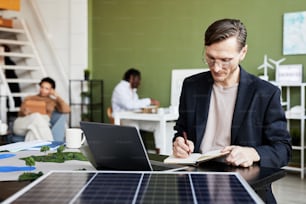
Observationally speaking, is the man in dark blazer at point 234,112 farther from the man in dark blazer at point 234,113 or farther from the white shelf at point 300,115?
the white shelf at point 300,115

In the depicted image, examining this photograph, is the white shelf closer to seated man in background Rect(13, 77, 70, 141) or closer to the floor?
the floor

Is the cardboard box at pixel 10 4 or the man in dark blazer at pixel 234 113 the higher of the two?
the cardboard box at pixel 10 4

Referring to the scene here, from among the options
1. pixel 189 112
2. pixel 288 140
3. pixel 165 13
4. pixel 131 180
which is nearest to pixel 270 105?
pixel 288 140

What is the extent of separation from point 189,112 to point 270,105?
1.21ft

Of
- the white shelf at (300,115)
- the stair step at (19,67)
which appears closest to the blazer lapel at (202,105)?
the white shelf at (300,115)

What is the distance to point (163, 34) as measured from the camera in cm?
641

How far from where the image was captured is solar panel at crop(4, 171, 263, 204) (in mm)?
935

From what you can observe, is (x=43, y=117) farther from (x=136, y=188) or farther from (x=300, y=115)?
(x=136, y=188)

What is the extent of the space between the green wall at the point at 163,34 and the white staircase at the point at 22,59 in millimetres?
979

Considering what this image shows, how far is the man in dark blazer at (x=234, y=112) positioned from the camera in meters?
1.62

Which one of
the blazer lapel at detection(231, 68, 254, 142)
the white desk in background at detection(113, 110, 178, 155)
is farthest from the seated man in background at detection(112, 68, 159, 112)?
the blazer lapel at detection(231, 68, 254, 142)

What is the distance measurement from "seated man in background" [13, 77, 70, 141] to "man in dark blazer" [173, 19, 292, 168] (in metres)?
3.28

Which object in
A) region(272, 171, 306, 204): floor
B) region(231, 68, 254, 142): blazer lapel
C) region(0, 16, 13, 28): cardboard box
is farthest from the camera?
region(0, 16, 13, 28): cardboard box

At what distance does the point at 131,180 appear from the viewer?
1.13m
